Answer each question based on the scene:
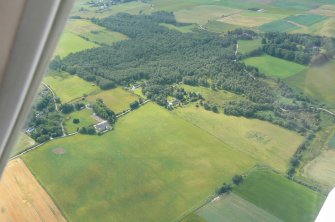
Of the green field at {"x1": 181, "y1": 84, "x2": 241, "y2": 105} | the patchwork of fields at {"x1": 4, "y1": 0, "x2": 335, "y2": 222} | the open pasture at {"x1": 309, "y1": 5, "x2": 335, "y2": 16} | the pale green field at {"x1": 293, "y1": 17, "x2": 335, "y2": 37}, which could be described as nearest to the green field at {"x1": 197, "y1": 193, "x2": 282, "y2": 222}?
the patchwork of fields at {"x1": 4, "y1": 0, "x2": 335, "y2": 222}

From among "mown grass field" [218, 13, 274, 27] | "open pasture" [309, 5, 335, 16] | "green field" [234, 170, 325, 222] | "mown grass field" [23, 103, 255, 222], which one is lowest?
"mown grass field" [23, 103, 255, 222]

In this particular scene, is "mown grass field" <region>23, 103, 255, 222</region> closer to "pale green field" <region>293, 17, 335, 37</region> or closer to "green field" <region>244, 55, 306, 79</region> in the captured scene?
"green field" <region>244, 55, 306, 79</region>

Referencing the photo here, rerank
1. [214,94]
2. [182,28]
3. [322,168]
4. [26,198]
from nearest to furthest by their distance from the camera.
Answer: [26,198], [322,168], [214,94], [182,28]

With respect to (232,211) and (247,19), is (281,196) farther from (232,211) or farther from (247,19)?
(247,19)

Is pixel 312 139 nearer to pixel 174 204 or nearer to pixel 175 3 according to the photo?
pixel 174 204

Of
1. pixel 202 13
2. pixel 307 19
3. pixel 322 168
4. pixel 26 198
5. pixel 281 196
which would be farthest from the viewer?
pixel 202 13

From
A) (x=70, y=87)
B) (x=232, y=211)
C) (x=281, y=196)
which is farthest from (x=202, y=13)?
(x=232, y=211)
